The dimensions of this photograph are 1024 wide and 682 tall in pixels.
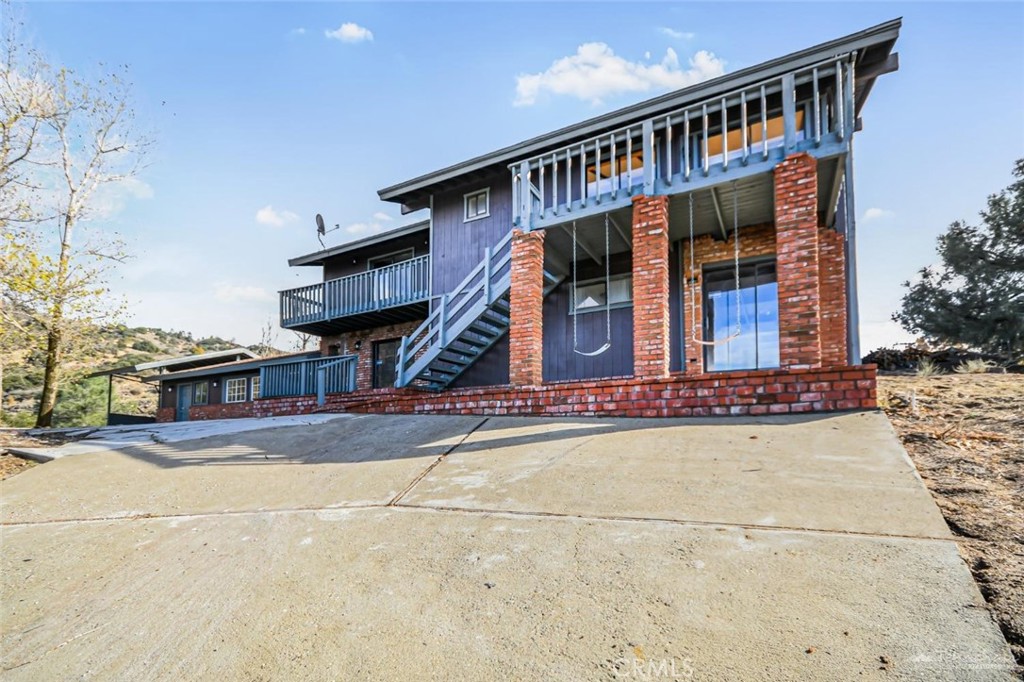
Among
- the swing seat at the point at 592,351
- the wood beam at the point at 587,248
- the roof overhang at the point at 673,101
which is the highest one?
the roof overhang at the point at 673,101

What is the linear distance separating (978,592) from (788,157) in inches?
260

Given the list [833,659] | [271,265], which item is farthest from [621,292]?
[271,265]

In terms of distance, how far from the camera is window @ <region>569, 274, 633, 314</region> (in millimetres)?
11344

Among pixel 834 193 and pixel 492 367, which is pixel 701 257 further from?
pixel 492 367

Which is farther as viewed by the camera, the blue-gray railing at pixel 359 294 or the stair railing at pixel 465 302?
the blue-gray railing at pixel 359 294

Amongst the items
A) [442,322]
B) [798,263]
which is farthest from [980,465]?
[442,322]

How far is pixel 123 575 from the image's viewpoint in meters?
3.38

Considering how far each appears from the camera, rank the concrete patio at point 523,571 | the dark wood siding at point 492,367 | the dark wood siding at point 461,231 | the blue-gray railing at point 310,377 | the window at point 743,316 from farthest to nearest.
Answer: the blue-gray railing at point 310,377 < the dark wood siding at point 461,231 < the dark wood siding at point 492,367 < the window at point 743,316 < the concrete patio at point 523,571

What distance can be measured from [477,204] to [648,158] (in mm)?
6418

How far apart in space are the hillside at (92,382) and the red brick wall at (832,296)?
1622 cm

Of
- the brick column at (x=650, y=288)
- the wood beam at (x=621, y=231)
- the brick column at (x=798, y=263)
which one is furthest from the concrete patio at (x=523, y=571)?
the wood beam at (x=621, y=231)

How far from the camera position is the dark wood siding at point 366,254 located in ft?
51.8

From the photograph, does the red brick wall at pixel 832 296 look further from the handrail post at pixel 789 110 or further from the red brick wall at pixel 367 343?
the red brick wall at pixel 367 343

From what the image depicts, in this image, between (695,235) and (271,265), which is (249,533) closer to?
(695,235)
